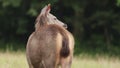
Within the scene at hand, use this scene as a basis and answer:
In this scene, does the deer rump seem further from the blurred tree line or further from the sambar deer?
the blurred tree line

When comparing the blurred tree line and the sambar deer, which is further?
the blurred tree line

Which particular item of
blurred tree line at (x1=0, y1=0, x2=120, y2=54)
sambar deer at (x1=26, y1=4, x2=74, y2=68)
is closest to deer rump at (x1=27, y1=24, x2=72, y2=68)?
sambar deer at (x1=26, y1=4, x2=74, y2=68)

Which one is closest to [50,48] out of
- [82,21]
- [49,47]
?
[49,47]

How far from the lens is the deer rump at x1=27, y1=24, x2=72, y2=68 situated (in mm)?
7172

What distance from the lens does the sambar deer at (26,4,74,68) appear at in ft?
23.5

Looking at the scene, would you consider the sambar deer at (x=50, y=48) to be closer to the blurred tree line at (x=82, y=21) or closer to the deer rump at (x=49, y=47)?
the deer rump at (x=49, y=47)

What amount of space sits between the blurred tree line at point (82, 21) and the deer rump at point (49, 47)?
1539 cm

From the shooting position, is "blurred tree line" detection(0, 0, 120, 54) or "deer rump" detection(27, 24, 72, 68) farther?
"blurred tree line" detection(0, 0, 120, 54)

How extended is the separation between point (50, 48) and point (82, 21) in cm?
1710

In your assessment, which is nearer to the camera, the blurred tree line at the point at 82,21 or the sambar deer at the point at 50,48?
the sambar deer at the point at 50,48

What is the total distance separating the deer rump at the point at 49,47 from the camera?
282 inches

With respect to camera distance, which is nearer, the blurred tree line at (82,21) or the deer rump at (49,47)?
the deer rump at (49,47)

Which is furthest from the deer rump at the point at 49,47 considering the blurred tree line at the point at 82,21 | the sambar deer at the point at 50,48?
the blurred tree line at the point at 82,21

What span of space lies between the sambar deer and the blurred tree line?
15.4m
